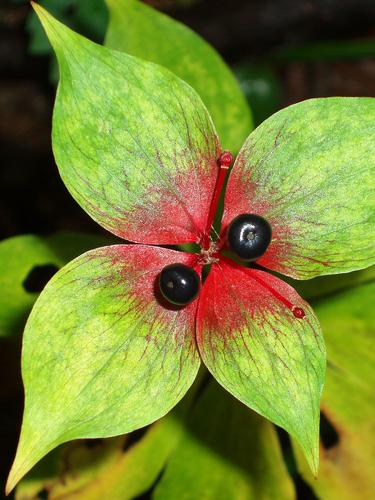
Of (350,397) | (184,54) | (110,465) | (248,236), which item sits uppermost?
(184,54)

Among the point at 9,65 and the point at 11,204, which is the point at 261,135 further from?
the point at 9,65

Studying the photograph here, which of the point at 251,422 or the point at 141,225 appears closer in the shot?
the point at 141,225

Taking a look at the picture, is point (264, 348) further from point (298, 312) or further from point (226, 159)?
point (226, 159)

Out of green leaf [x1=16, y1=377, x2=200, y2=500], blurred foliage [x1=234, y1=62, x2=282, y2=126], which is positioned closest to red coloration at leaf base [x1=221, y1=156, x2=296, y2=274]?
green leaf [x1=16, y1=377, x2=200, y2=500]

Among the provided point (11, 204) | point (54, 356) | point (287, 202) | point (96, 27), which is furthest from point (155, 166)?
point (11, 204)

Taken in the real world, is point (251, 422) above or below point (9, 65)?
below

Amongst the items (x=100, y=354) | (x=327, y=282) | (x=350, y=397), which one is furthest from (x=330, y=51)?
(x=100, y=354)
